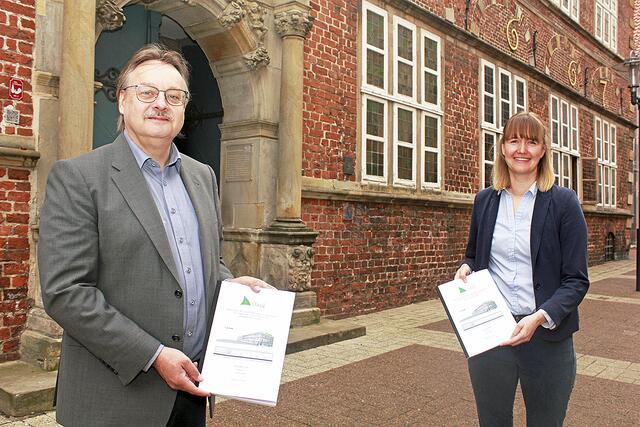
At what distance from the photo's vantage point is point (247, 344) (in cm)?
176

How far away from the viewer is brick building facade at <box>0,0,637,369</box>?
4738 millimetres

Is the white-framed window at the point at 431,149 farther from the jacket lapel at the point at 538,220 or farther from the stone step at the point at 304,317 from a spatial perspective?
the jacket lapel at the point at 538,220

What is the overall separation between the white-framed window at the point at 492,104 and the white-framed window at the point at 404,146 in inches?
101

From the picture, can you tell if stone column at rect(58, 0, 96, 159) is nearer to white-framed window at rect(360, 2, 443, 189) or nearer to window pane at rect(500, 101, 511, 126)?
white-framed window at rect(360, 2, 443, 189)

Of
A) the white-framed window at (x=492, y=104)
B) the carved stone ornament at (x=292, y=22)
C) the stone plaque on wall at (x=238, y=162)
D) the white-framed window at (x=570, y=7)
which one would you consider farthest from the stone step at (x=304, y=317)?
A: the white-framed window at (x=570, y=7)

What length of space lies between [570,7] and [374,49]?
1077 cm

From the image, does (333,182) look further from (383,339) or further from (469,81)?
(469,81)

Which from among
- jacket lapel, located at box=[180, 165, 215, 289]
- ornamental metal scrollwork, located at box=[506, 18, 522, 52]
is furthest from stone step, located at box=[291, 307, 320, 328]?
ornamental metal scrollwork, located at box=[506, 18, 522, 52]

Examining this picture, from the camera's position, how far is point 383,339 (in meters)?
6.71

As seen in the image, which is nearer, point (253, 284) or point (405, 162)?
point (253, 284)

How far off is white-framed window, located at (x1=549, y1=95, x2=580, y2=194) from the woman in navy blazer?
1315 centimetres

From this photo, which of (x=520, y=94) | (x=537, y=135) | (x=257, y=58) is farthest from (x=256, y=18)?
(x=520, y=94)

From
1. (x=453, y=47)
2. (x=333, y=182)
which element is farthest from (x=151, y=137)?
(x=453, y=47)

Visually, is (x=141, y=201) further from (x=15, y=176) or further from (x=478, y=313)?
(x=15, y=176)
